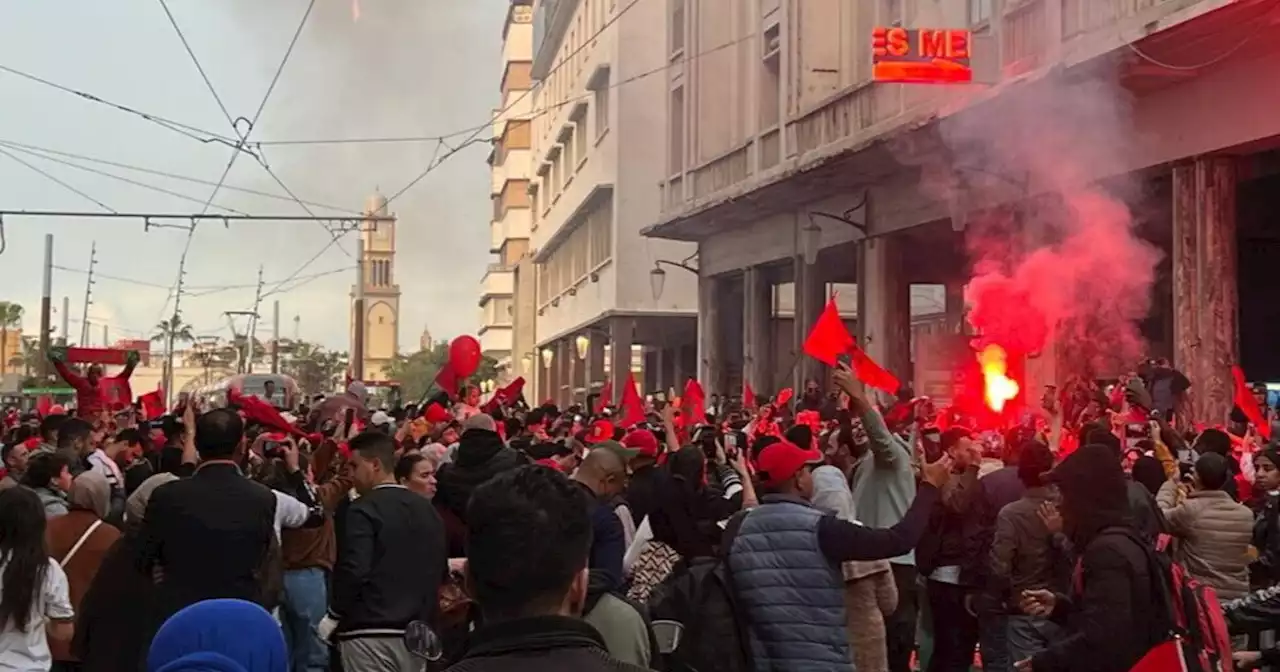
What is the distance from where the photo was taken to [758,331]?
30.4m

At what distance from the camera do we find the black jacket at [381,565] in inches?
237

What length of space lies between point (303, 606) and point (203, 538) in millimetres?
1968

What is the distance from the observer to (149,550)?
18.3 ft

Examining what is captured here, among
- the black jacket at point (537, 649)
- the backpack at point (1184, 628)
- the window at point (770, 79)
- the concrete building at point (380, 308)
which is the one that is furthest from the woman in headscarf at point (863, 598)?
the concrete building at point (380, 308)

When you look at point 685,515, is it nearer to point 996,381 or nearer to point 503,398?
point 503,398

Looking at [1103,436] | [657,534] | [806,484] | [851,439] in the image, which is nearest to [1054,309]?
[851,439]

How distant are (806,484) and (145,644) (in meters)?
2.73

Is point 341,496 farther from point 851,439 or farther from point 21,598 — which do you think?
point 851,439

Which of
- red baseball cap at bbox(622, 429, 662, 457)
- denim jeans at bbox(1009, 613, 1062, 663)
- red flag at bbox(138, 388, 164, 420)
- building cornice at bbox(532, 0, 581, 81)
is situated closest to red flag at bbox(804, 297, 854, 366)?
red baseball cap at bbox(622, 429, 662, 457)

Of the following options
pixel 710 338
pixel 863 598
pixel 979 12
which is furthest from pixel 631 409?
pixel 710 338

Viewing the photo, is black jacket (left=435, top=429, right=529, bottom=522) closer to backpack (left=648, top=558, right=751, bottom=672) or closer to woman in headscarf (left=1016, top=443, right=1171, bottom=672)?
backpack (left=648, top=558, right=751, bottom=672)

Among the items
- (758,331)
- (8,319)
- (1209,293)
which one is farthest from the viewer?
(8,319)

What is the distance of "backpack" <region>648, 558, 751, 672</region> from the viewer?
5.53m

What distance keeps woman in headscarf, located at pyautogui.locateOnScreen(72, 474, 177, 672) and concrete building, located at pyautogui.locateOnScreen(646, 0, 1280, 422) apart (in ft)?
35.6
